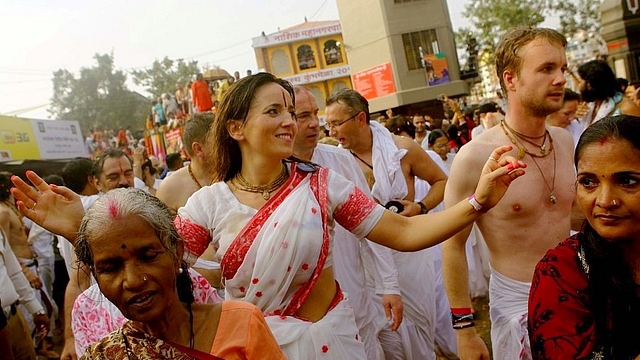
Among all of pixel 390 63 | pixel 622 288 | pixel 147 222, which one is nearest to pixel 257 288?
pixel 147 222

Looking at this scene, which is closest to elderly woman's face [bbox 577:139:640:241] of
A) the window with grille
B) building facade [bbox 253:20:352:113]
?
the window with grille

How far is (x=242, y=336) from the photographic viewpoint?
178 cm

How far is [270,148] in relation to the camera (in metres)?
2.52

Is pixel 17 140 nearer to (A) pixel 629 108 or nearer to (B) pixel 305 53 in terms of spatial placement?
(A) pixel 629 108

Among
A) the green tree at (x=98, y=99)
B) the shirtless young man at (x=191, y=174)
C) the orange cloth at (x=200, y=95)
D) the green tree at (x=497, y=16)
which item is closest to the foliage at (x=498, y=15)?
the green tree at (x=497, y=16)

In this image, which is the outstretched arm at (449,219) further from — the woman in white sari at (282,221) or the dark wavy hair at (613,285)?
the dark wavy hair at (613,285)

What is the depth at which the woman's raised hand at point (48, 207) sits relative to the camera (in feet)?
7.47

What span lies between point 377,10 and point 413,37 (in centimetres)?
217

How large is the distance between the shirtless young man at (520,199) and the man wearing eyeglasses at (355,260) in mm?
712

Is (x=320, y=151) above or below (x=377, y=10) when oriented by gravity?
below

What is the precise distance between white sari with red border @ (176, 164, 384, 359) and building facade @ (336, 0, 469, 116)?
26.4m

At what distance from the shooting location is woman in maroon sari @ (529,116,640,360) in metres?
1.74

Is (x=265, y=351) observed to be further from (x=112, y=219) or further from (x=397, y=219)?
(x=397, y=219)

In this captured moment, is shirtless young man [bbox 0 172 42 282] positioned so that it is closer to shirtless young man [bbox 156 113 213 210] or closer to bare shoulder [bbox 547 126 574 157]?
shirtless young man [bbox 156 113 213 210]
